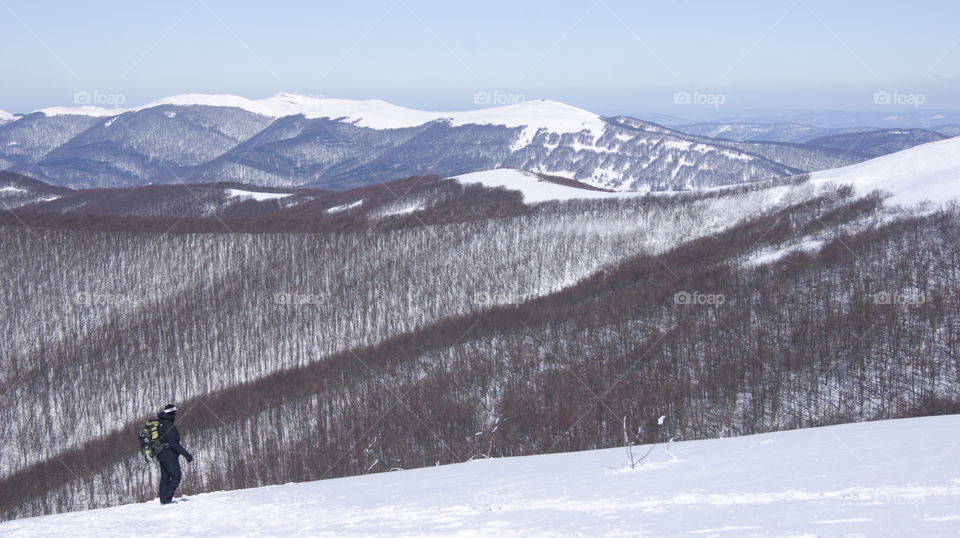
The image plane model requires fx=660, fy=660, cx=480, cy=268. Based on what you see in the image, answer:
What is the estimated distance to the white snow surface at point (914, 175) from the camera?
228ft

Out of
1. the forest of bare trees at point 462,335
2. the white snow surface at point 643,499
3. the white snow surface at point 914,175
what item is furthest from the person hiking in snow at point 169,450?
the white snow surface at point 914,175

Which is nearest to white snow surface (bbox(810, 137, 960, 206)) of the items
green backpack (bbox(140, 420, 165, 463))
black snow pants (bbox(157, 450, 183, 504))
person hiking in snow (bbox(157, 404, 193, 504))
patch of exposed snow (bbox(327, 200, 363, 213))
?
person hiking in snow (bbox(157, 404, 193, 504))

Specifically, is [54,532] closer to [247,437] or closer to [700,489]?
[700,489]

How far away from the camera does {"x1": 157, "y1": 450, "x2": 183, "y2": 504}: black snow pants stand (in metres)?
18.2

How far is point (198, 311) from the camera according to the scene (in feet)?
329

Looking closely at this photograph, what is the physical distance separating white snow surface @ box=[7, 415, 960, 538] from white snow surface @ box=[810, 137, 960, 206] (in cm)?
6087

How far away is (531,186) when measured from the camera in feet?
442

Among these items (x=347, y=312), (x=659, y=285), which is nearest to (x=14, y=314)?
(x=347, y=312)

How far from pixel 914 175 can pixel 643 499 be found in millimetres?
81851

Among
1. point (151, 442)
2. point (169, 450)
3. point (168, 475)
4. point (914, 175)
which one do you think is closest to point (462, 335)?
point (169, 450)

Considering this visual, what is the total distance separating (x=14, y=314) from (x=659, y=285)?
93788mm

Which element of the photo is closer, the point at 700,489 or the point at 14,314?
the point at 700,489

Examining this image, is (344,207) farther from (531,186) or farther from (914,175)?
(914,175)

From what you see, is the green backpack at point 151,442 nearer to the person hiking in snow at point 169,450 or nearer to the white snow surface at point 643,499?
the person hiking in snow at point 169,450
